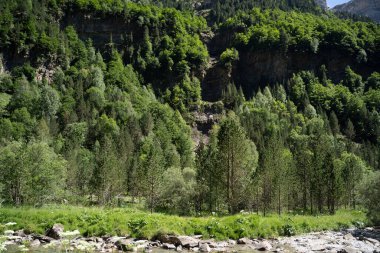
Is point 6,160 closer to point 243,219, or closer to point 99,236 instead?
point 99,236

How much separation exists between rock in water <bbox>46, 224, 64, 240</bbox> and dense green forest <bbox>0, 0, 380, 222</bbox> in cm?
2487

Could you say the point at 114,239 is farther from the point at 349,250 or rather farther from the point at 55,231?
the point at 349,250

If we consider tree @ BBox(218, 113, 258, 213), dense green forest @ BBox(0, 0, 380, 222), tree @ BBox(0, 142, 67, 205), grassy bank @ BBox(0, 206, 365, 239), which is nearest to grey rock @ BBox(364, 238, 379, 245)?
grassy bank @ BBox(0, 206, 365, 239)

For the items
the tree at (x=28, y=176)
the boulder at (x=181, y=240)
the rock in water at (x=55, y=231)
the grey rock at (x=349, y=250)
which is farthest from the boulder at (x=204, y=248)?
the tree at (x=28, y=176)

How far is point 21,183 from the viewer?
5541 centimetres

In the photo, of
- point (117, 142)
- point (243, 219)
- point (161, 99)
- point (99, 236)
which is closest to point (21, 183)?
point (99, 236)

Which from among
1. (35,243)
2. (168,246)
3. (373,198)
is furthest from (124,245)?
(373,198)

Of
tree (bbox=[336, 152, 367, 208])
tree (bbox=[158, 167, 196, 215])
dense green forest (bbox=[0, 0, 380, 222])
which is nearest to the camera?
dense green forest (bbox=[0, 0, 380, 222])

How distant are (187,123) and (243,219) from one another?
13253 cm

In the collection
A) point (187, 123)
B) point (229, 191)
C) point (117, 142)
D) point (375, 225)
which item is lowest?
point (375, 225)

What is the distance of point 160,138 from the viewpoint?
129 meters

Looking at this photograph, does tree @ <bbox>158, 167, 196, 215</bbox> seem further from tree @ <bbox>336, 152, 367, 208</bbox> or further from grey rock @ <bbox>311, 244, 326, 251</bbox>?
tree @ <bbox>336, 152, 367, 208</bbox>

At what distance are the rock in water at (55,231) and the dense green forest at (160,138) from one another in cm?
2487

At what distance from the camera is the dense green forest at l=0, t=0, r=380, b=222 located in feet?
188
